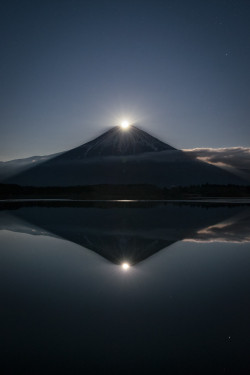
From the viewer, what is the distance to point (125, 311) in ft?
19.8

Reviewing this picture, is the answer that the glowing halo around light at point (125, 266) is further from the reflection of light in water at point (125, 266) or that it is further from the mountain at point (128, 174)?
the mountain at point (128, 174)

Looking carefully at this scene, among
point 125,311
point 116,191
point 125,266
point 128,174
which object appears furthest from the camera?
point 128,174

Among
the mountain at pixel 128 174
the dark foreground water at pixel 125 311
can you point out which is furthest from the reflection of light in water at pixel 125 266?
the mountain at pixel 128 174

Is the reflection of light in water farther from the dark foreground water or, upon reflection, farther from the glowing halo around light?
the dark foreground water

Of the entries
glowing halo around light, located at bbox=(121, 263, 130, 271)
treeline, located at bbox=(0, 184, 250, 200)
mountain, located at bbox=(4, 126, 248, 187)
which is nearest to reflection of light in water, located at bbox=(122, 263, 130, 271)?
glowing halo around light, located at bbox=(121, 263, 130, 271)

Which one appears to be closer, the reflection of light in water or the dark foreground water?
the dark foreground water

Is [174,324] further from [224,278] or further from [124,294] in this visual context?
[224,278]

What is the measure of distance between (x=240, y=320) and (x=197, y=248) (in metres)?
6.80

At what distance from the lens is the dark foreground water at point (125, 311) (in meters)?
4.33

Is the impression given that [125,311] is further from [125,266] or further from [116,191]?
[116,191]

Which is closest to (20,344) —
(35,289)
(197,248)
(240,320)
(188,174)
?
(35,289)

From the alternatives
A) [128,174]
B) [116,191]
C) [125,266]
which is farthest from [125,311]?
[128,174]

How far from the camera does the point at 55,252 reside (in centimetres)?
1159

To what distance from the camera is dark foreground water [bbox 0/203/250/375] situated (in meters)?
4.33
